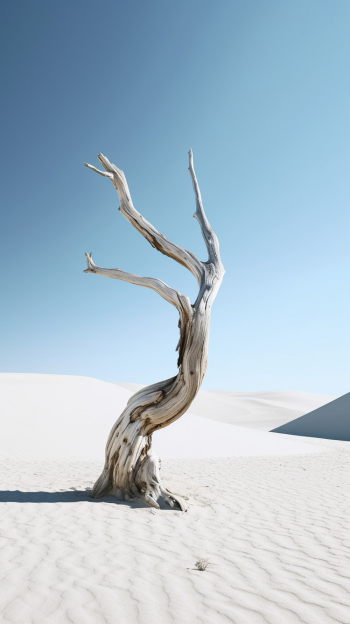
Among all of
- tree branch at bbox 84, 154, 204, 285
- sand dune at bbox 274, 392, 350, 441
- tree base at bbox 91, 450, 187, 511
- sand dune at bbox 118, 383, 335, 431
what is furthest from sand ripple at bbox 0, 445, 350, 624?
sand dune at bbox 118, 383, 335, 431

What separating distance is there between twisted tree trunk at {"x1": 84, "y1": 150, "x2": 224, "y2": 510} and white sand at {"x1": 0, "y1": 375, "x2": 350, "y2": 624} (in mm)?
491

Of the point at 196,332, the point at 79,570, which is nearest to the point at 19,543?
the point at 79,570

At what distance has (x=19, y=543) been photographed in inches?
164

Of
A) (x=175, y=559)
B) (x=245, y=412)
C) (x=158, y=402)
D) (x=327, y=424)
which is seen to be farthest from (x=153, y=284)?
(x=245, y=412)

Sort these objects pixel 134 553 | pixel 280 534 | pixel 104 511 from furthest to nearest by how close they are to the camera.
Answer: pixel 104 511, pixel 280 534, pixel 134 553

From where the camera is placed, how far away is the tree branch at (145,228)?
22.9ft

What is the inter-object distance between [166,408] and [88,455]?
30.3 feet

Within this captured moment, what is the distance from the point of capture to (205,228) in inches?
294

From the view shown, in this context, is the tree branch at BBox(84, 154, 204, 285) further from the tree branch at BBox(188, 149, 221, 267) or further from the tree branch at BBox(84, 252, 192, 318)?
the tree branch at BBox(84, 252, 192, 318)

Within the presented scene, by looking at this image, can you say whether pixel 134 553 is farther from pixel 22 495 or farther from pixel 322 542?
pixel 22 495

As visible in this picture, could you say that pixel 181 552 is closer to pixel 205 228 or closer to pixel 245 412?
pixel 205 228

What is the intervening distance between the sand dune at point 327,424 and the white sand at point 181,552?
2116 centimetres

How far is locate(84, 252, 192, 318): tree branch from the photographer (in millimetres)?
6613

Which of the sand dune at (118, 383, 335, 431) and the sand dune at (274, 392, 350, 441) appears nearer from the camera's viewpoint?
the sand dune at (274, 392, 350, 441)
